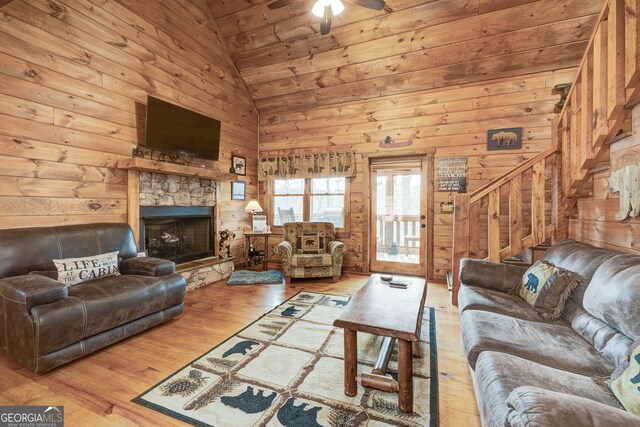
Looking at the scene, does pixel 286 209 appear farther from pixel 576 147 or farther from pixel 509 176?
pixel 576 147

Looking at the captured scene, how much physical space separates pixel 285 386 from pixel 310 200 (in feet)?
12.1

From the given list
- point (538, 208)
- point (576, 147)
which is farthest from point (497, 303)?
point (576, 147)

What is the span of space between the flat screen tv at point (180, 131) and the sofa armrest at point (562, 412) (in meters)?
3.93

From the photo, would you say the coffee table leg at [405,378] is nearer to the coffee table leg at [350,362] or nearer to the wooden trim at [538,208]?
the coffee table leg at [350,362]

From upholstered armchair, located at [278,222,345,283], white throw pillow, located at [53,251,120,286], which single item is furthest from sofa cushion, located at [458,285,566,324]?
white throw pillow, located at [53,251,120,286]

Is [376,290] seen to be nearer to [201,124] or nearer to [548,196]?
[548,196]

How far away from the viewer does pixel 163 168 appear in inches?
132

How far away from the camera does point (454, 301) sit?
3203 mm

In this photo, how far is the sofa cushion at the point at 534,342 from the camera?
4.25ft

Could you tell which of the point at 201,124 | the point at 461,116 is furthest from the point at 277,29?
the point at 461,116

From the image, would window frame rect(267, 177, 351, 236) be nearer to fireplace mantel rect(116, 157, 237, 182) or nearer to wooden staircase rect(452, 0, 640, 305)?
fireplace mantel rect(116, 157, 237, 182)

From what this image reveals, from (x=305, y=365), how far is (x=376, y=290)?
0.79 metres

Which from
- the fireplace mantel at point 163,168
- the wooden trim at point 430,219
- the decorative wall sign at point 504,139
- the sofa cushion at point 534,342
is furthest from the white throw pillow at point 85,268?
the decorative wall sign at point 504,139

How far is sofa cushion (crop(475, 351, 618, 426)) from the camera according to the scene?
1.02 metres
